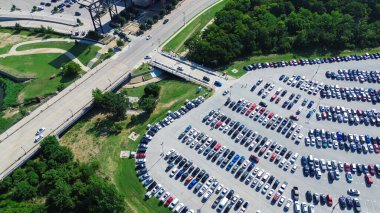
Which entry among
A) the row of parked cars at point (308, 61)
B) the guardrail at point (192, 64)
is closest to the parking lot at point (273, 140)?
the row of parked cars at point (308, 61)

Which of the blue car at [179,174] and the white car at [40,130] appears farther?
the white car at [40,130]

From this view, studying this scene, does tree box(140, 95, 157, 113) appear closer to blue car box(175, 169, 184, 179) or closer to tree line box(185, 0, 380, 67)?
blue car box(175, 169, 184, 179)

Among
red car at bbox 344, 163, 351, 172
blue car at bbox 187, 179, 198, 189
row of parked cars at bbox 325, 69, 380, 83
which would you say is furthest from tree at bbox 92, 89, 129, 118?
row of parked cars at bbox 325, 69, 380, 83

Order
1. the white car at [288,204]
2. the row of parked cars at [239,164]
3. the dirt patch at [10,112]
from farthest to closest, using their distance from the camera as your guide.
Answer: the dirt patch at [10,112] → the row of parked cars at [239,164] → the white car at [288,204]

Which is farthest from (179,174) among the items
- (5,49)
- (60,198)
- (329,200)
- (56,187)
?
(5,49)

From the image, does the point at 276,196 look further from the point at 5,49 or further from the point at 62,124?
the point at 5,49

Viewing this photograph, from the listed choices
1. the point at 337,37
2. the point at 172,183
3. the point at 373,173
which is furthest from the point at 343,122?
the point at 172,183

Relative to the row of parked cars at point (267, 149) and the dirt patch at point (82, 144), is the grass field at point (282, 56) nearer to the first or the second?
the row of parked cars at point (267, 149)
